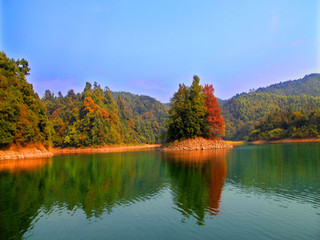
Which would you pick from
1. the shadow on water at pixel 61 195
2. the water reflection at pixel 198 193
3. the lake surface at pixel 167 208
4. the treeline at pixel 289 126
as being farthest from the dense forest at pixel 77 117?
the water reflection at pixel 198 193

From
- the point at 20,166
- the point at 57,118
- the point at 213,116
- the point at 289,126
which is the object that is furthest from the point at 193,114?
the point at 57,118

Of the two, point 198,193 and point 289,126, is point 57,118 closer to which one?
point 198,193

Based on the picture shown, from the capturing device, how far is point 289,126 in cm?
12244

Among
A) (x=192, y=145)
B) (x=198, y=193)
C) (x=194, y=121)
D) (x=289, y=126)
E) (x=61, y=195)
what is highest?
(x=289, y=126)

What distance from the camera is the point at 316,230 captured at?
11242 mm

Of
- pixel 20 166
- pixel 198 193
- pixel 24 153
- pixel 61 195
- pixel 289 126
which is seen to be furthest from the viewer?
pixel 289 126

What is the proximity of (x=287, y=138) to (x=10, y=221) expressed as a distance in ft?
421

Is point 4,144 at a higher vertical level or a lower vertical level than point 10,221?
higher

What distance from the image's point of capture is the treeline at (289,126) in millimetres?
107831

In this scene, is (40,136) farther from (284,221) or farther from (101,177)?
(284,221)

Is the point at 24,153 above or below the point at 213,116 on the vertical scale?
below

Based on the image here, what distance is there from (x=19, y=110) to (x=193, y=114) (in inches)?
1835

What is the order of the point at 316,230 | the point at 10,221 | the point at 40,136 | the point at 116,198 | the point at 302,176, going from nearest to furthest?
the point at 316,230 → the point at 10,221 → the point at 116,198 → the point at 302,176 → the point at 40,136

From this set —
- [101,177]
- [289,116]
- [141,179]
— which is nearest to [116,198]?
[141,179]
